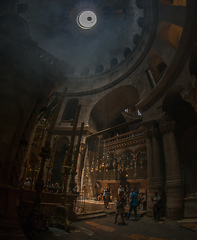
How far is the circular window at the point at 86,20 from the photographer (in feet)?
57.1

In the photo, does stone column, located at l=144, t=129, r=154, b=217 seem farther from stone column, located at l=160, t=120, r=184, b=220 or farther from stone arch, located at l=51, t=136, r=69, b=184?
stone arch, located at l=51, t=136, r=69, b=184

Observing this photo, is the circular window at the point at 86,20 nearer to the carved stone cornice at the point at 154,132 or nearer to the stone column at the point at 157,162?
the carved stone cornice at the point at 154,132

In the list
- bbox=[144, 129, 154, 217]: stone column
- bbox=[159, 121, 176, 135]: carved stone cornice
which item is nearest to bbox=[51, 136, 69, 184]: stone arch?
bbox=[144, 129, 154, 217]: stone column

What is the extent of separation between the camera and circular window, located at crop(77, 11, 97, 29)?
1741cm

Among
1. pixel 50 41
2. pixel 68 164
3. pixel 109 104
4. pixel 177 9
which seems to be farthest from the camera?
pixel 109 104

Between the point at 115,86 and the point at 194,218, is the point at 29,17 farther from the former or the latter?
the point at 194,218

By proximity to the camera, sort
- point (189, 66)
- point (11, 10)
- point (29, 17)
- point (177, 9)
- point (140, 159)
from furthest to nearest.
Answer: point (140, 159), point (29, 17), point (177, 9), point (189, 66), point (11, 10)

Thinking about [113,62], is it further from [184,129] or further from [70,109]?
[184,129]

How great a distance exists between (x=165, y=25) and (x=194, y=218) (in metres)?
9.56

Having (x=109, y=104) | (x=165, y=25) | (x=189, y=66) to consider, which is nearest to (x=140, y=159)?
(x=109, y=104)

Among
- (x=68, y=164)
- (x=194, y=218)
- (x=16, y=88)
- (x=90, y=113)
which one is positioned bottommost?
(x=194, y=218)

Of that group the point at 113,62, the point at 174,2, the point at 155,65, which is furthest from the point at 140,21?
the point at 174,2

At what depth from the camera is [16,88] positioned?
321 centimetres

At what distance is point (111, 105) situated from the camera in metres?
16.8
